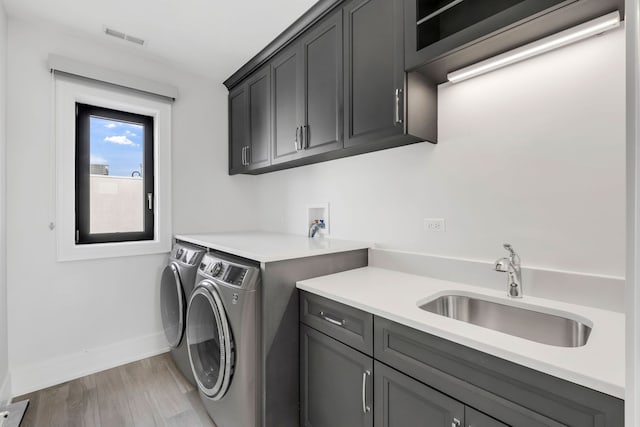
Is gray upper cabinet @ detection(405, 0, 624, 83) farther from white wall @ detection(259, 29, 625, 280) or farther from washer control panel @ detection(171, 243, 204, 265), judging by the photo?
washer control panel @ detection(171, 243, 204, 265)

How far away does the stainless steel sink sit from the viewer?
1.12 metres

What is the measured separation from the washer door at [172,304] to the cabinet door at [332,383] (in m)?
1.02

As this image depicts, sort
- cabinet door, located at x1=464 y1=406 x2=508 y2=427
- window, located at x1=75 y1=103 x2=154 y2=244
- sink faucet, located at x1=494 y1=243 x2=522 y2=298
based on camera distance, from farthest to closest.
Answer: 1. window, located at x1=75 y1=103 x2=154 y2=244
2. sink faucet, located at x1=494 y1=243 x2=522 y2=298
3. cabinet door, located at x1=464 y1=406 x2=508 y2=427

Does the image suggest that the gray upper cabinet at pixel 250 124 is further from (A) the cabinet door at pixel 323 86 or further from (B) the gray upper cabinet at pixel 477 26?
(B) the gray upper cabinet at pixel 477 26

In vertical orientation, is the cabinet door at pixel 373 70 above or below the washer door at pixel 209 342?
above

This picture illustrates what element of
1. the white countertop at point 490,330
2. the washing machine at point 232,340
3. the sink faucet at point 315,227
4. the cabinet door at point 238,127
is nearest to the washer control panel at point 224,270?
the washing machine at point 232,340

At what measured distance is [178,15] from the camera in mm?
1891

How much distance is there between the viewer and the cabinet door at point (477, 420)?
33.3 inches

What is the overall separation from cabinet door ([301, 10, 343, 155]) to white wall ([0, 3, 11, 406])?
72.6 inches

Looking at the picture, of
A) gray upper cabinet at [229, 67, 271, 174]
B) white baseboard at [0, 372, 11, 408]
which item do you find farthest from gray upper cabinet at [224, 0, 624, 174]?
white baseboard at [0, 372, 11, 408]

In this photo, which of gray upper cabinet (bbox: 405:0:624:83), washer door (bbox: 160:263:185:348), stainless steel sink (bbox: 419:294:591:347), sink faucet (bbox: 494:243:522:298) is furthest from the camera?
washer door (bbox: 160:263:185:348)

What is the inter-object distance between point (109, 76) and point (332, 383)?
2589mm

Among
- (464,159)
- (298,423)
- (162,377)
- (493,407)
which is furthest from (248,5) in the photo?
(162,377)

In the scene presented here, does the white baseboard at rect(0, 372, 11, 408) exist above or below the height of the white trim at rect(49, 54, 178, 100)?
below
